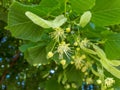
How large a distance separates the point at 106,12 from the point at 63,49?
154 mm

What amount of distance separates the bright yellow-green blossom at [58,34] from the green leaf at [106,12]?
94 millimetres

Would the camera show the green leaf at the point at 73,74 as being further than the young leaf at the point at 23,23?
Yes

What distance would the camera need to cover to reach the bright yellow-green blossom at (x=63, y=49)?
3.07 ft

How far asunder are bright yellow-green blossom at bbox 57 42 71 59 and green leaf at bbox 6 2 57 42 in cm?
6

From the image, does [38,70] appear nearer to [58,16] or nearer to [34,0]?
[34,0]

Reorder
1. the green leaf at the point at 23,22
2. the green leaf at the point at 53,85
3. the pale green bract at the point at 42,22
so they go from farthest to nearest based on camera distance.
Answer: the green leaf at the point at 53,85
the green leaf at the point at 23,22
the pale green bract at the point at 42,22

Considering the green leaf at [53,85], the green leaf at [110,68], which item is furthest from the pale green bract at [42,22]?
the green leaf at [53,85]

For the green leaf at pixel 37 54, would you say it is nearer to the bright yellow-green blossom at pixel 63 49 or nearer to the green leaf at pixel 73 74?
the bright yellow-green blossom at pixel 63 49

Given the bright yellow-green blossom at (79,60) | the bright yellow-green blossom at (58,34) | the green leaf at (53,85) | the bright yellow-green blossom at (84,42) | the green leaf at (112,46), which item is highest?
the bright yellow-green blossom at (58,34)

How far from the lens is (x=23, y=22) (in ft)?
3.06

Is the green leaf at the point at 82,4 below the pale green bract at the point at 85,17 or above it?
above

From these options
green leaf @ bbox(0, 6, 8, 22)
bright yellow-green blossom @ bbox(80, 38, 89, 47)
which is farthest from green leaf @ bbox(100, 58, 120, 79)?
green leaf @ bbox(0, 6, 8, 22)

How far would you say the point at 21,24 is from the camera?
3.07 feet

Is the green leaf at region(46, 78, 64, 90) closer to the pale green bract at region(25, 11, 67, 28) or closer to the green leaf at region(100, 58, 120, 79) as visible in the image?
the green leaf at region(100, 58, 120, 79)
